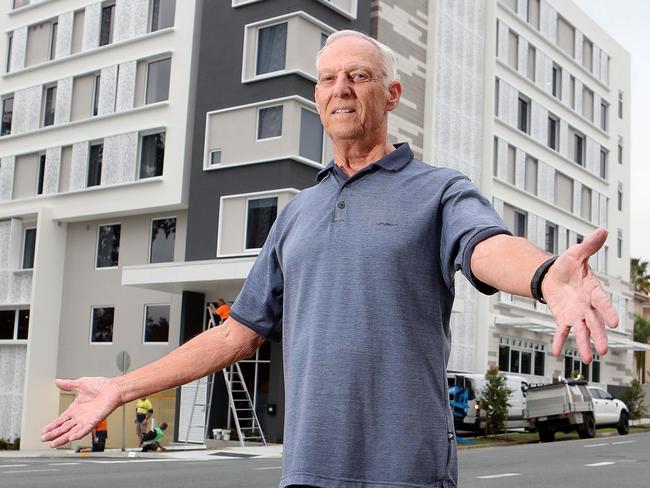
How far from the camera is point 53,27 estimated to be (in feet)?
134

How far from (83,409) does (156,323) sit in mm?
32684

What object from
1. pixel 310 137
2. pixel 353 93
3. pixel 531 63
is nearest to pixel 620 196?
pixel 531 63

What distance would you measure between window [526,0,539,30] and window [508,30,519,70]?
176cm

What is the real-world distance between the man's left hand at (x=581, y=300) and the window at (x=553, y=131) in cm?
4732

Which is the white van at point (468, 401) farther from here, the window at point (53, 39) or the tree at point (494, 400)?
the window at point (53, 39)

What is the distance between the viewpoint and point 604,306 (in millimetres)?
1872

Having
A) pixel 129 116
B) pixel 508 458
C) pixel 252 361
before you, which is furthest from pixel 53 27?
pixel 508 458

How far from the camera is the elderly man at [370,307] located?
2.59 m

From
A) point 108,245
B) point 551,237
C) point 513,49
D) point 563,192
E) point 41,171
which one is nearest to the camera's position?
point 108,245

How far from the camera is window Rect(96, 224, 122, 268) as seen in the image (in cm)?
3706

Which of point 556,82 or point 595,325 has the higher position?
point 556,82

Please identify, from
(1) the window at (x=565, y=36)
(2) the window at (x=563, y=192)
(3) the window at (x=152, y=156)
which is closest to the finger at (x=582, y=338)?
(3) the window at (x=152, y=156)

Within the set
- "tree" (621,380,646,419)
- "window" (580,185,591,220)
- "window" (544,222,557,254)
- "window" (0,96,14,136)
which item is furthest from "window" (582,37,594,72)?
"window" (0,96,14,136)

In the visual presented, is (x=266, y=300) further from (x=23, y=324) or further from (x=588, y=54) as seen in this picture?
(x=588, y=54)
